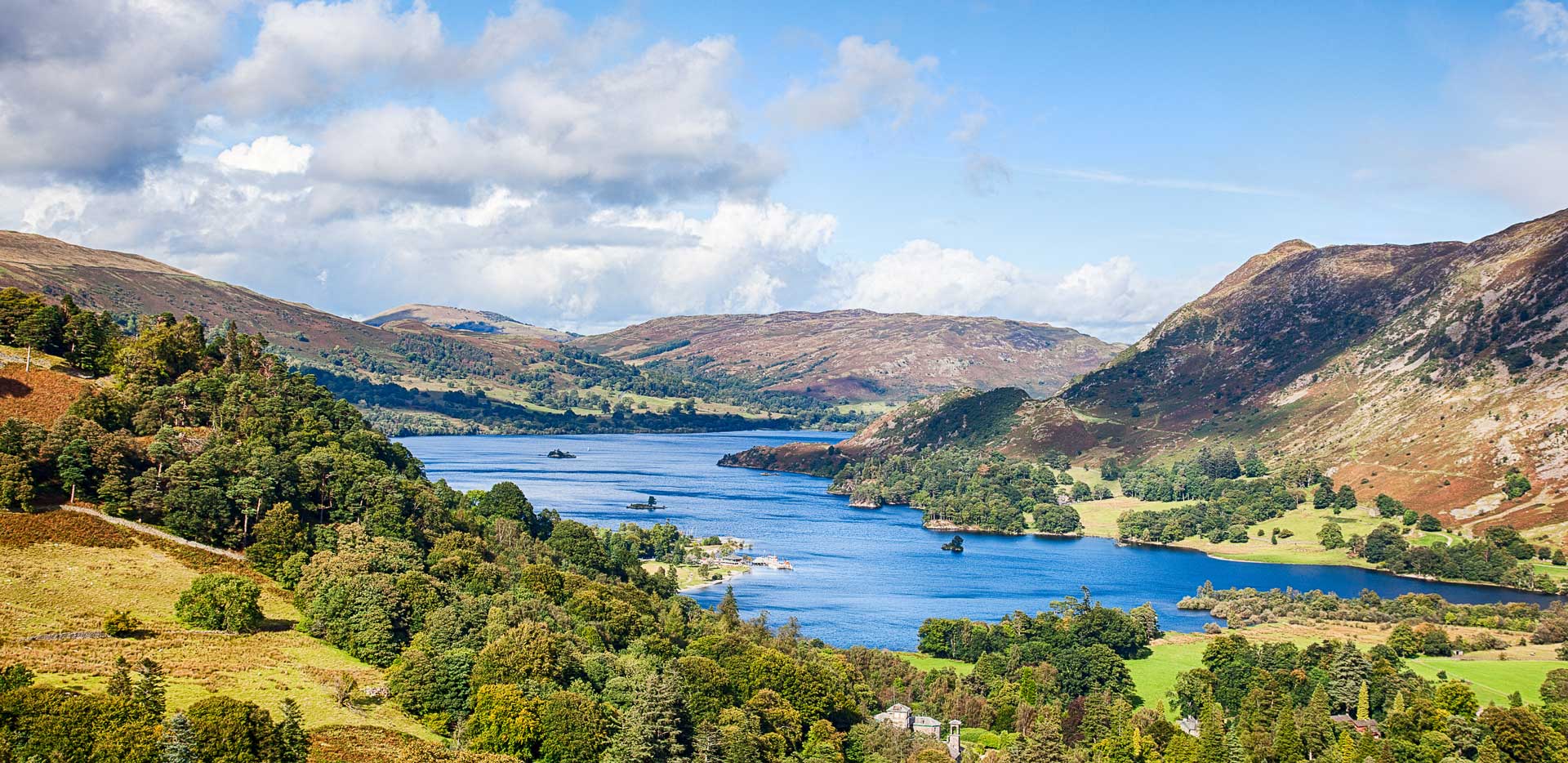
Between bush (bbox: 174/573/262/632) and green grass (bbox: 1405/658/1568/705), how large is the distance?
86.1m

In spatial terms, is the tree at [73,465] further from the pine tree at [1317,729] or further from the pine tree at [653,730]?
the pine tree at [1317,729]

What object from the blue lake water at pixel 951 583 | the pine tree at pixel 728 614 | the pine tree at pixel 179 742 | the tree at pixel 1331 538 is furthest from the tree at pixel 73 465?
the tree at pixel 1331 538

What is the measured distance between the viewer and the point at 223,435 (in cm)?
8638

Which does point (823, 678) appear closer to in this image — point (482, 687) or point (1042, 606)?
Result: point (482, 687)

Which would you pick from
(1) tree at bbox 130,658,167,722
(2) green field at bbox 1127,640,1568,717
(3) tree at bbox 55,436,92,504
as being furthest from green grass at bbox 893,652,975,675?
(1) tree at bbox 130,658,167,722

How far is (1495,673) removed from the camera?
328 feet

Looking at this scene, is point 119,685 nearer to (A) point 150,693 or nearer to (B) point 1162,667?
(A) point 150,693

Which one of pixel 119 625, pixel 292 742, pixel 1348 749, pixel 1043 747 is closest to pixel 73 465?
pixel 119 625

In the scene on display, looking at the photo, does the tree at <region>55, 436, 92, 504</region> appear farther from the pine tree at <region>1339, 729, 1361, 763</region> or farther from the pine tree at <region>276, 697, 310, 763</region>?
the pine tree at <region>1339, 729, 1361, 763</region>

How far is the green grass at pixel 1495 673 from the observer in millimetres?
91938

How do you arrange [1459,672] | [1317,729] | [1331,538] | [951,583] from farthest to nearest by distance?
[1331,538]
[951,583]
[1459,672]
[1317,729]

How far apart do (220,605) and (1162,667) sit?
7945 cm

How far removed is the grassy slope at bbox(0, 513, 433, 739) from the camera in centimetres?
5225

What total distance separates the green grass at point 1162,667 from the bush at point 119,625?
69.2 metres
